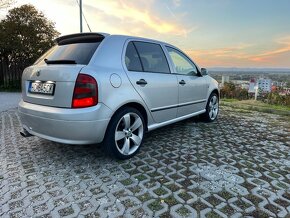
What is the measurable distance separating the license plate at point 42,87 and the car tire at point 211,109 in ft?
11.8

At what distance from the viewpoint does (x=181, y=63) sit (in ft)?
15.0

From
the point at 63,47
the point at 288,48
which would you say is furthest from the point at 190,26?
the point at 63,47

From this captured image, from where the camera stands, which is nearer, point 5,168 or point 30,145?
point 5,168

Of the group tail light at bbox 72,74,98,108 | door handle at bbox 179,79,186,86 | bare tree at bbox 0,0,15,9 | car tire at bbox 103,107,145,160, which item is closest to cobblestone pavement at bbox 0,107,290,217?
car tire at bbox 103,107,145,160

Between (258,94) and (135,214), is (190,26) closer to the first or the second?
(258,94)

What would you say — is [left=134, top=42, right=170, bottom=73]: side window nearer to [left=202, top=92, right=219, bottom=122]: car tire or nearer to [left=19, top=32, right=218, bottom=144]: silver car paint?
[left=19, top=32, right=218, bottom=144]: silver car paint

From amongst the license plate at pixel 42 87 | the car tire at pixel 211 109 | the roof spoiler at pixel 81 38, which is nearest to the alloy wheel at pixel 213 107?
the car tire at pixel 211 109

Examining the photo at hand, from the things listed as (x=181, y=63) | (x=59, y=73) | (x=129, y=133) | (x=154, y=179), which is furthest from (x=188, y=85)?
(x=59, y=73)

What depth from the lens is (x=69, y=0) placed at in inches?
368

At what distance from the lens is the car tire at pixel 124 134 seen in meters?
3.09

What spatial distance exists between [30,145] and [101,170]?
5.25 feet

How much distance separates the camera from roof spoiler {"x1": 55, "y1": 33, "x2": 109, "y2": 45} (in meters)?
3.22

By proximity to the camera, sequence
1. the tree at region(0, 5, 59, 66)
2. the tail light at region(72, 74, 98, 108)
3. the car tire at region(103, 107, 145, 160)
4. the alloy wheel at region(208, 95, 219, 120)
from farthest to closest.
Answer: the tree at region(0, 5, 59, 66) → the alloy wheel at region(208, 95, 219, 120) → the car tire at region(103, 107, 145, 160) → the tail light at region(72, 74, 98, 108)

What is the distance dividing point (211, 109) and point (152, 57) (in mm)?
2479
